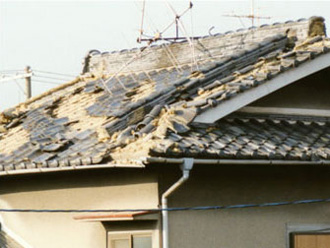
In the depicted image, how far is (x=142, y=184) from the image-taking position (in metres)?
12.4

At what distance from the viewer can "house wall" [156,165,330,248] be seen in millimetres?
12414

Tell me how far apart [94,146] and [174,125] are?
121cm

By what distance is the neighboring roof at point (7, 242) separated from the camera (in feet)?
46.5

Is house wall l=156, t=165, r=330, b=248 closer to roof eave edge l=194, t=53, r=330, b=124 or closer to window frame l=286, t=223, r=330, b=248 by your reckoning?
window frame l=286, t=223, r=330, b=248

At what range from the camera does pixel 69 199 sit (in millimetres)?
13445

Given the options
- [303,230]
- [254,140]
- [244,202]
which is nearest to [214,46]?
[254,140]

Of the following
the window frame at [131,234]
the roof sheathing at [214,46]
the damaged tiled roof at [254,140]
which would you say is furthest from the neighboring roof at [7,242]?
the roof sheathing at [214,46]

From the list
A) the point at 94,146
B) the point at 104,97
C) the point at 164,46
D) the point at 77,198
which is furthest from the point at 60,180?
the point at 164,46

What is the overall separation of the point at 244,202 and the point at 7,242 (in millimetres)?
3937

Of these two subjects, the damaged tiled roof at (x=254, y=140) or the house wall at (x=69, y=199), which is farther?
the house wall at (x=69, y=199)

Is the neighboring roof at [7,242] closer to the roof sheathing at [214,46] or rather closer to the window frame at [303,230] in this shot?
the roof sheathing at [214,46]

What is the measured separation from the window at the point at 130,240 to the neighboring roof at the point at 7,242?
212cm

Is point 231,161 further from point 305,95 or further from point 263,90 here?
point 305,95

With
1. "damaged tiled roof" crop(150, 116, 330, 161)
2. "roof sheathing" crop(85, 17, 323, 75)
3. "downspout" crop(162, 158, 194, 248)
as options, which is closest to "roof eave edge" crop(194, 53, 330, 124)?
"damaged tiled roof" crop(150, 116, 330, 161)
